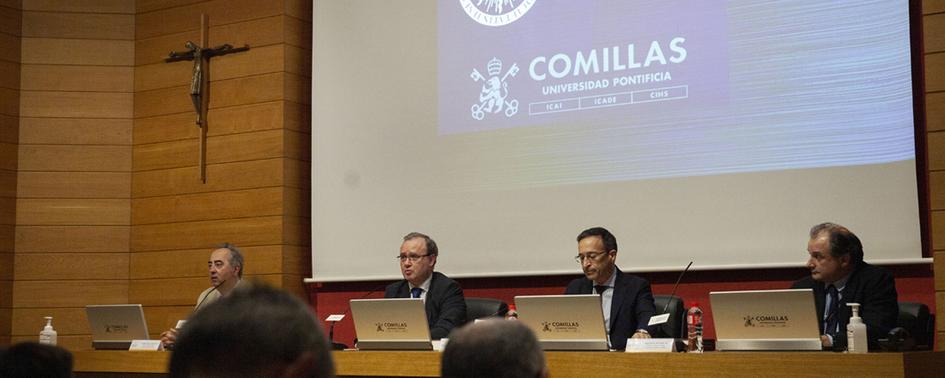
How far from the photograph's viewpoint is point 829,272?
3990mm

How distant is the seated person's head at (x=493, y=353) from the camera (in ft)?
3.71

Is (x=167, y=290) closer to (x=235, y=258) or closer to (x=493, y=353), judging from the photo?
(x=235, y=258)

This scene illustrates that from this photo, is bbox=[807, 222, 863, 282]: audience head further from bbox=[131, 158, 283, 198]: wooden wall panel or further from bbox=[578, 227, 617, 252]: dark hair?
bbox=[131, 158, 283, 198]: wooden wall panel

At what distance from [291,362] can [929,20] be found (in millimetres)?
4342

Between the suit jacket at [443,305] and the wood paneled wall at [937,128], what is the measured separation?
2.03 m

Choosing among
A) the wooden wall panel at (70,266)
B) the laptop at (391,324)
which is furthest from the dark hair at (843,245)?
the wooden wall panel at (70,266)

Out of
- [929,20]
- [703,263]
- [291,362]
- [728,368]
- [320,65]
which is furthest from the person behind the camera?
[320,65]

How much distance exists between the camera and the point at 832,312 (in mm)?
4031

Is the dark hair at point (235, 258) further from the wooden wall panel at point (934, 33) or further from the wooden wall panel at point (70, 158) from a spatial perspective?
A: the wooden wall panel at point (934, 33)

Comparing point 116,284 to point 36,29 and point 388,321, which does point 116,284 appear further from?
point 388,321

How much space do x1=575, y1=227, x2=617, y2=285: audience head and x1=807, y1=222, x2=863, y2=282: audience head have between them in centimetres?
91

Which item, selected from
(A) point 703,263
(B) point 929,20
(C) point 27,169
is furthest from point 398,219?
(B) point 929,20

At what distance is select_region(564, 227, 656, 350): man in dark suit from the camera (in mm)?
4375

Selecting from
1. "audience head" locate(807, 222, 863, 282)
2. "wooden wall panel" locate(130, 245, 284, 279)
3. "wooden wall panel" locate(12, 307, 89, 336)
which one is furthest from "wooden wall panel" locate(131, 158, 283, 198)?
→ "audience head" locate(807, 222, 863, 282)
